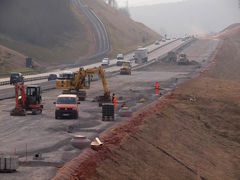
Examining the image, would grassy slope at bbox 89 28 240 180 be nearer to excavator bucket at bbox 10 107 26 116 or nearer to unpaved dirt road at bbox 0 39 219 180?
unpaved dirt road at bbox 0 39 219 180

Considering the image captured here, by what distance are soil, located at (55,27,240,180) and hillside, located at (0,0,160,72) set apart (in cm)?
7325

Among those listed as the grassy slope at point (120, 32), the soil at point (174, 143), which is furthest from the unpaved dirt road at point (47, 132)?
the grassy slope at point (120, 32)

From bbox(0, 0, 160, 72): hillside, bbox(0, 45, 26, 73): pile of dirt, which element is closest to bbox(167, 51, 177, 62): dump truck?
bbox(0, 0, 160, 72): hillside

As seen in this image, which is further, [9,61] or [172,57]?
[172,57]

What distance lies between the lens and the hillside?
126938 millimetres

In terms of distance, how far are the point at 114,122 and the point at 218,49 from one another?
113 meters

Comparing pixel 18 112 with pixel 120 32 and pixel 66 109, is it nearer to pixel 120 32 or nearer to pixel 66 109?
pixel 66 109

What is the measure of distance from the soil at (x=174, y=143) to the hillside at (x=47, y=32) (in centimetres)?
7325

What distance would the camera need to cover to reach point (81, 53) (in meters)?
139

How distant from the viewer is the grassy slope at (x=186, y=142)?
80.9ft

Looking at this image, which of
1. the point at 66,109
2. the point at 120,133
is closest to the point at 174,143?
the point at 120,133

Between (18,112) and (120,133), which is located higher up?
(18,112)

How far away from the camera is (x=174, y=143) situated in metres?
33.5

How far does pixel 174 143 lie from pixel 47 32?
114 meters
